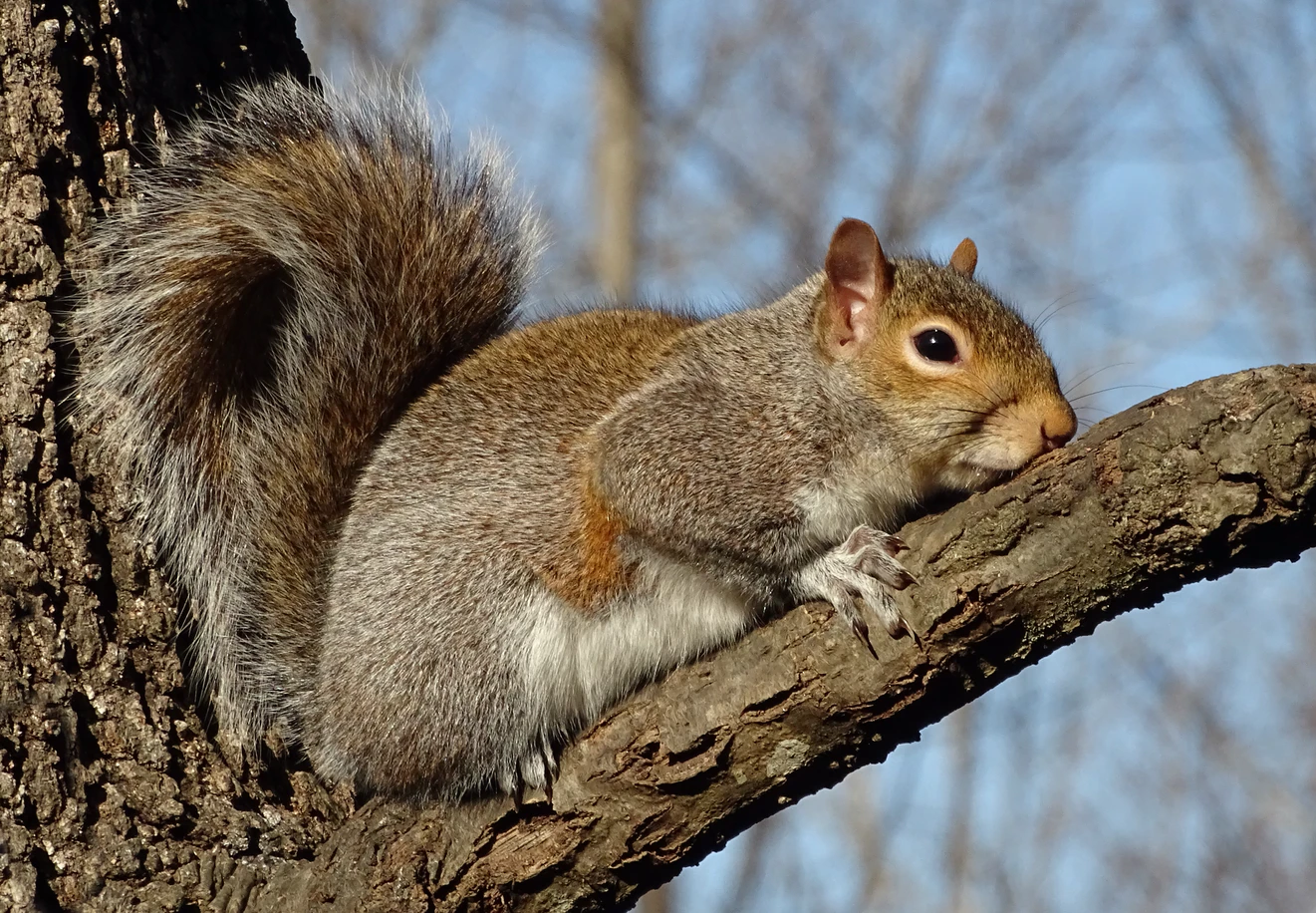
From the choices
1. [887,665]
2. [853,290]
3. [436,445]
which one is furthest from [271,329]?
[887,665]

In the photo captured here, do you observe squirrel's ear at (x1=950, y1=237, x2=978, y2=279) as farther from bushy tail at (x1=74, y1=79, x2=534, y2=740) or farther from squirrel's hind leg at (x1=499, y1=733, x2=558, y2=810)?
squirrel's hind leg at (x1=499, y1=733, x2=558, y2=810)

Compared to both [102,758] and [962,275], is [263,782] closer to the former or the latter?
[102,758]

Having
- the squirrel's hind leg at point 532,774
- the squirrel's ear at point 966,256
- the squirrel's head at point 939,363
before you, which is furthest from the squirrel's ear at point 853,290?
the squirrel's hind leg at point 532,774

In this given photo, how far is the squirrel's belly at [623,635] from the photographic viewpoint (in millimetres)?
2803

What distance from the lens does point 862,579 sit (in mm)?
2430

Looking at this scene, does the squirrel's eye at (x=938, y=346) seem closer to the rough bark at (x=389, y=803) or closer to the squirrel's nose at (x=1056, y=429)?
the squirrel's nose at (x=1056, y=429)

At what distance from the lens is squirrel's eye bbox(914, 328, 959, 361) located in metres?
2.95

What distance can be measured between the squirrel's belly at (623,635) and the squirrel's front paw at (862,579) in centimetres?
20

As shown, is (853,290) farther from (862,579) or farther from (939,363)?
(862,579)

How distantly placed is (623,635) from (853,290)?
3.09ft

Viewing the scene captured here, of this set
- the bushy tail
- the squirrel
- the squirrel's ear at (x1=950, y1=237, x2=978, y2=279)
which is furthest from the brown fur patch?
the squirrel's ear at (x1=950, y1=237, x2=978, y2=279)

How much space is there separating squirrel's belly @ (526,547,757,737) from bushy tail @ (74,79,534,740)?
57cm

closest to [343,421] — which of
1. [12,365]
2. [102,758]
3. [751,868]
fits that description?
[12,365]

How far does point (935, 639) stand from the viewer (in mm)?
2168
